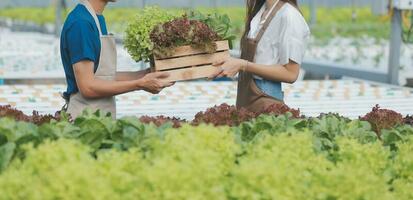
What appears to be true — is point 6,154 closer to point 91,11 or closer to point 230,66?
point 91,11

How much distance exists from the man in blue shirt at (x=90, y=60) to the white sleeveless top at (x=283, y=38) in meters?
0.56

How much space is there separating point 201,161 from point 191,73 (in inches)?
65.3

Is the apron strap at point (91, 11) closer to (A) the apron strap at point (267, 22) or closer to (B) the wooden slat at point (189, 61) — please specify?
(B) the wooden slat at point (189, 61)

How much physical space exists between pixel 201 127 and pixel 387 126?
4.60 ft

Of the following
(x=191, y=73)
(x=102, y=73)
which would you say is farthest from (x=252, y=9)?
(x=102, y=73)

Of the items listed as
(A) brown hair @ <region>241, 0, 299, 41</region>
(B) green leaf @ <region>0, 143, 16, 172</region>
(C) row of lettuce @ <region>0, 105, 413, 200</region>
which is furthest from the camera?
(A) brown hair @ <region>241, 0, 299, 41</region>

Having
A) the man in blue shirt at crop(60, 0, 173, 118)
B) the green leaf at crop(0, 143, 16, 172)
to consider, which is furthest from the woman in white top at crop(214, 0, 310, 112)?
the green leaf at crop(0, 143, 16, 172)

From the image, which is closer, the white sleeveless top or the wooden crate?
the wooden crate

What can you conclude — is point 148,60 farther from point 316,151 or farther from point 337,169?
point 337,169

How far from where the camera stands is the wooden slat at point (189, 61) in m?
4.57

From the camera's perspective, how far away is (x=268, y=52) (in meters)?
4.82

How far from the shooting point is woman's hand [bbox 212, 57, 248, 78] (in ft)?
15.2

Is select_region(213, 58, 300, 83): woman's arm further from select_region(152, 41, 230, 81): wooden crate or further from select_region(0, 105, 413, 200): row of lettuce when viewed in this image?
select_region(0, 105, 413, 200): row of lettuce

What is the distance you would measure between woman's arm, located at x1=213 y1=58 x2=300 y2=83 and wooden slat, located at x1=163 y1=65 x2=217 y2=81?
0.13ft
